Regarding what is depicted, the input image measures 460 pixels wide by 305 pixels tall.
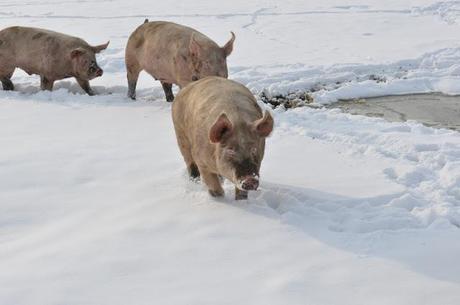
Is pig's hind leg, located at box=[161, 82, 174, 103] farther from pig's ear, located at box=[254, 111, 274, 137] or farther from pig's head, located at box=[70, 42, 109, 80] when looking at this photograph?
pig's ear, located at box=[254, 111, 274, 137]

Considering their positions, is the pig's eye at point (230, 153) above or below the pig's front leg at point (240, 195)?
above

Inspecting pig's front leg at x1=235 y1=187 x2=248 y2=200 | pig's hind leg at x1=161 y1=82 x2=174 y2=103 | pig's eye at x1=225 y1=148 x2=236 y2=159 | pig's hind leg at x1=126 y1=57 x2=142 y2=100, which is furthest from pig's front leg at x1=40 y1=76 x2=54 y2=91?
pig's eye at x1=225 y1=148 x2=236 y2=159

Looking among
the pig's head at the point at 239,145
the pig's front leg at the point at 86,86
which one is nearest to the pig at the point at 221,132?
the pig's head at the point at 239,145

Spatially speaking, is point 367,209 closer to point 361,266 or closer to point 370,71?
point 361,266

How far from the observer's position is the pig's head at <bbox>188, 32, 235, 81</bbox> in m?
8.05

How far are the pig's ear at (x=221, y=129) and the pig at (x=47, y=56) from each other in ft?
17.8

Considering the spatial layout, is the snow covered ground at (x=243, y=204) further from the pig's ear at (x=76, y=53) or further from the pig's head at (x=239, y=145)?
the pig's ear at (x=76, y=53)

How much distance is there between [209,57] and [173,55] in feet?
2.42

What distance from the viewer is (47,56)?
10.0 meters

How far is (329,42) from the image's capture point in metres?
12.3

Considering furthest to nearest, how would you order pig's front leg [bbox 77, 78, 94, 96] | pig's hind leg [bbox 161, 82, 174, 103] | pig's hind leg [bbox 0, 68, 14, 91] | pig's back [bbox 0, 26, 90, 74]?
1. pig's hind leg [bbox 0, 68, 14, 91]
2. pig's back [bbox 0, 26, 90, 74]
3. pig's front leg [bbox 77, 78, 94, 96]
4. pig's hind leg [bbox 161, 82, 174, 103]

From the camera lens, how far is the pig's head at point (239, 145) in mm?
4652

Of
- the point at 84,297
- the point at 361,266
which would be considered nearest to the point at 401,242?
the point at 361,266

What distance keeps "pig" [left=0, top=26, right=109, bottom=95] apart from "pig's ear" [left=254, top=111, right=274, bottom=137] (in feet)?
18.0
